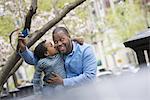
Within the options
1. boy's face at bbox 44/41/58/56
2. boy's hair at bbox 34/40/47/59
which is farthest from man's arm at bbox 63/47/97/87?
boy's hair at bbox 34/40/47/59

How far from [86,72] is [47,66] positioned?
42 centimetres

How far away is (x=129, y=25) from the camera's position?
3575 centimetres

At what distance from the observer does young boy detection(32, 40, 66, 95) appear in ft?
13.0

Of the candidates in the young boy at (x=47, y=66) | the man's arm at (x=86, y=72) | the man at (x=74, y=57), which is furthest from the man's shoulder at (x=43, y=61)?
the man's arm at (x=86, y=72)

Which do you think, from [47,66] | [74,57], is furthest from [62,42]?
[47,66]

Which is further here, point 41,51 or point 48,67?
point 41,51

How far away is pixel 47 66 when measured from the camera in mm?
4082

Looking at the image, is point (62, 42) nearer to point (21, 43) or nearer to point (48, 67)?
point (48, 67)

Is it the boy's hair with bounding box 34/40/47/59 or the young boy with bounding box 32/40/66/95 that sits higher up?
the boy's hair with bounding box 34/40/47/59

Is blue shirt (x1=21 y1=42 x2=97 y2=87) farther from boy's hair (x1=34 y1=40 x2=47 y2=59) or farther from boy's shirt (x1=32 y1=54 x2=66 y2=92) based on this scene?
boy's hair (x1=34 y1=40 x2=47 y2=59)

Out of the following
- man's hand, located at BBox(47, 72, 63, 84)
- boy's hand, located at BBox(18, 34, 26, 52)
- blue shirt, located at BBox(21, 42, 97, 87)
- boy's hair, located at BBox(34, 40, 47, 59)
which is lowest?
man's hand, located at BBox(47, 72, 63, 84)

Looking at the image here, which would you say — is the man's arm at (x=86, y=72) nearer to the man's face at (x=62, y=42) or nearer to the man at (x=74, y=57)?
the man at (x=74, y=57)

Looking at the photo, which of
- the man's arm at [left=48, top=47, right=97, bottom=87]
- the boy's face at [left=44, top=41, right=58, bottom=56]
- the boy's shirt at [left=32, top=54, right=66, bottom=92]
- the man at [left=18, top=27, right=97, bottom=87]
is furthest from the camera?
the boy's face at [left=44, top=41, right=58, bottom=56]

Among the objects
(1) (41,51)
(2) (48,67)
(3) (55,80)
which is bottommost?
(3) (55,80)
